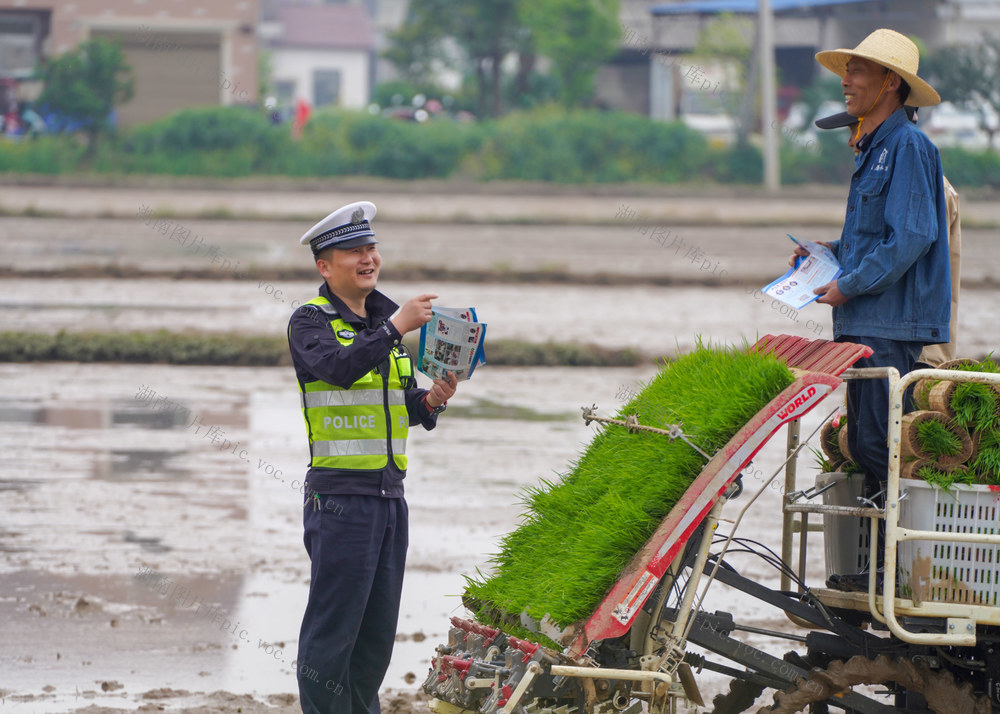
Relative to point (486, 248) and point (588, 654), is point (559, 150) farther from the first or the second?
point (588, 654)

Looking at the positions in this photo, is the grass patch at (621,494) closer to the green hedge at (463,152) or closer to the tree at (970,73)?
the green hedge at (463,152)

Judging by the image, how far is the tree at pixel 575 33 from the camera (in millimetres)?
41094

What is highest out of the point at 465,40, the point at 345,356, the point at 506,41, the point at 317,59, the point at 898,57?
the point at 317,59

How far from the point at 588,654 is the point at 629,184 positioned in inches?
1320

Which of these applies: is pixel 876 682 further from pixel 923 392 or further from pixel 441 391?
pixel 441 391

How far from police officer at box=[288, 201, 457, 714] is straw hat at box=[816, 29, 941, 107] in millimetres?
1836

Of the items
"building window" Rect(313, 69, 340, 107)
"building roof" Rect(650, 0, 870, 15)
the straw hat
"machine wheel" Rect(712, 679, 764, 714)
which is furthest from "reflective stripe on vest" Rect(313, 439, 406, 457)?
"building window" Rect(313, 69, 340, 107)

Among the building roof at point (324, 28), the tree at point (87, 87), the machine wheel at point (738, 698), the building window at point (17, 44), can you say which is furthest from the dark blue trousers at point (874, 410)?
the building roof at point (324, 28)

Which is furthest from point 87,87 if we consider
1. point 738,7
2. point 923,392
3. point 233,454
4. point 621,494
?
point 923,392

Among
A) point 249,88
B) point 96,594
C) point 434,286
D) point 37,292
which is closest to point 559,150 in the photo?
point 249,88

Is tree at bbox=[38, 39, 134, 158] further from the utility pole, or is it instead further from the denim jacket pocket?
the denim jacket pocket

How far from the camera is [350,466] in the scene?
4.31m

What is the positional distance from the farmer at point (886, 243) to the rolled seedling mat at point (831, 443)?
311 mm

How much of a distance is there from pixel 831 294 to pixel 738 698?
1575 mm
